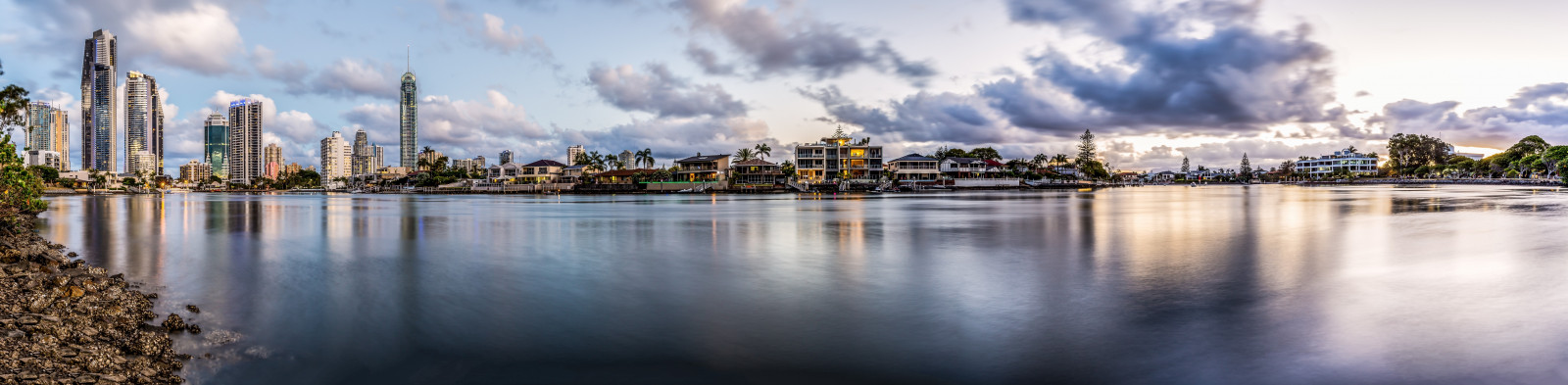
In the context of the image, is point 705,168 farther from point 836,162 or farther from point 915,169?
point 915,169

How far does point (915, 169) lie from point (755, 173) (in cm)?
2652

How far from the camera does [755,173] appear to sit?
106562 millimetres

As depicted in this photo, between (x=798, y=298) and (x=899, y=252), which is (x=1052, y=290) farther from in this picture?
(x=899, y=252)

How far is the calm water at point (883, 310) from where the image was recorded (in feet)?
22.4

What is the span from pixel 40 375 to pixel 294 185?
234 meters

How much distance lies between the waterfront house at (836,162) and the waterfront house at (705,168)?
38.3ft

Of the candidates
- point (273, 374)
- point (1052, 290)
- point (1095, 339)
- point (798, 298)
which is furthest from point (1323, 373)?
point (273, 374)

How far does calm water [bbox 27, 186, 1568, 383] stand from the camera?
683 centimetres

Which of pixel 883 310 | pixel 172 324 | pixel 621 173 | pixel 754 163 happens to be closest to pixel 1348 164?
pixel 754 163

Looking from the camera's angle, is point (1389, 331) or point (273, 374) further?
point (1389, 331)

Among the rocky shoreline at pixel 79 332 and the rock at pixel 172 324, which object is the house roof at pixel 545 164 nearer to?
the rocky shoreline at pixel 79 332

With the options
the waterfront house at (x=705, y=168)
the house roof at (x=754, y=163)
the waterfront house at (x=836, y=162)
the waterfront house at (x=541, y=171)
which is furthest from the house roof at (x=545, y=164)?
the waterfront house at (x=836, y=162)

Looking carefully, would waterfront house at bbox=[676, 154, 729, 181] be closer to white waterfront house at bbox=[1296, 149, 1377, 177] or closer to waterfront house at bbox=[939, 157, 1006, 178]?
waterfront house at bbox=[939, 157, 1006, 178]

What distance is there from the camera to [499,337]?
8398 millimetres
